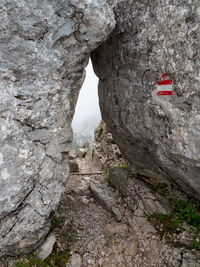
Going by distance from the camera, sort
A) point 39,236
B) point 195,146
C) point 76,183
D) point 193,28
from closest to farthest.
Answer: point 193,28, point 195,146, point 39,236, point 76,183

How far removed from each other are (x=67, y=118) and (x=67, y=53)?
67.7 inches

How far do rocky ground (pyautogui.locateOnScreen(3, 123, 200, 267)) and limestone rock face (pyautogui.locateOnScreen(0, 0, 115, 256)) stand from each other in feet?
3.86

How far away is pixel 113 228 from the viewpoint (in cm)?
643

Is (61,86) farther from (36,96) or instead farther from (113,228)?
(113,228)

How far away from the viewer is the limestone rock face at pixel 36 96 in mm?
4418

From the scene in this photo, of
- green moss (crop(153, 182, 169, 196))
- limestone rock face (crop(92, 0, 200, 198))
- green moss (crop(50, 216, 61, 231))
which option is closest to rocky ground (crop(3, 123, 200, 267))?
green moss (crop(50, 216, 61, 231))

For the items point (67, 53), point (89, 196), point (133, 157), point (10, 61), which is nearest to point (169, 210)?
point (133, 157)

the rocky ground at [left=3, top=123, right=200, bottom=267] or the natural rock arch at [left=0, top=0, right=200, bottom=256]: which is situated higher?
the natural rock arch at [left=0, top=0, right=200, bottom=256]

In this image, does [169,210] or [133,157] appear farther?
[133,157]

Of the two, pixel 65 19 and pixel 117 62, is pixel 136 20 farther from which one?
pixel 65 19

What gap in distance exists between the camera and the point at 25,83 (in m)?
4.65

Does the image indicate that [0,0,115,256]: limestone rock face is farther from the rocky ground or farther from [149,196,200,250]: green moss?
[149,196,200,250]: green moss

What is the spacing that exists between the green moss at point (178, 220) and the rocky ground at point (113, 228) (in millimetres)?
A: 168

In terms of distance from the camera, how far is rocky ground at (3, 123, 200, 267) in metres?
5.45
